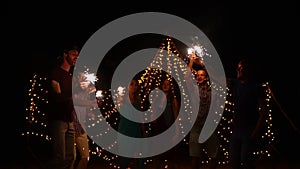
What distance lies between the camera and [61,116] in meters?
6.36

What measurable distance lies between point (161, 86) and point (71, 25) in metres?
7.81

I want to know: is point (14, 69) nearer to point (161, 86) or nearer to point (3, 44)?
point (3, 44)

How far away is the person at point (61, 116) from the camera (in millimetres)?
6312

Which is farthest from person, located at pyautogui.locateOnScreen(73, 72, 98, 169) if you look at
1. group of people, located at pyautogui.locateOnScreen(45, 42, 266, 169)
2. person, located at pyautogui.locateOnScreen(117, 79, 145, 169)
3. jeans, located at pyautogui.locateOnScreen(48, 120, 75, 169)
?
person, located at pyautogui.locateOnScreen(117, 79, 145, 169)

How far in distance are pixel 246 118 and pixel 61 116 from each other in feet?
7.58

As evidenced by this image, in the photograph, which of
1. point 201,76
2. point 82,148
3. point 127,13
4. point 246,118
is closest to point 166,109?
point 201,76

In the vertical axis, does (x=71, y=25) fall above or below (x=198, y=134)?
above

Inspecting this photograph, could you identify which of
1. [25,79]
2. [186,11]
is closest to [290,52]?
[186,11]

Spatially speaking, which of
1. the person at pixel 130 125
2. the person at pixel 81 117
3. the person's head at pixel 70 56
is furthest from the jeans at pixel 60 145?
the person at pixel 130 125

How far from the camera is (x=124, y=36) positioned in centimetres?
1496

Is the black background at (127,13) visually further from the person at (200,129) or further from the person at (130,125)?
the person at (200,129)

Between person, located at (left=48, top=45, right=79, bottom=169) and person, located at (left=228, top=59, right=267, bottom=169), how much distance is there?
81.0 inches

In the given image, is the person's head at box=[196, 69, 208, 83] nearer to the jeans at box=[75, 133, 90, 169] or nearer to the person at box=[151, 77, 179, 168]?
the person at box=[151, 77, 179, 168]

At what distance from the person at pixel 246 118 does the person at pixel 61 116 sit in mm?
2056
